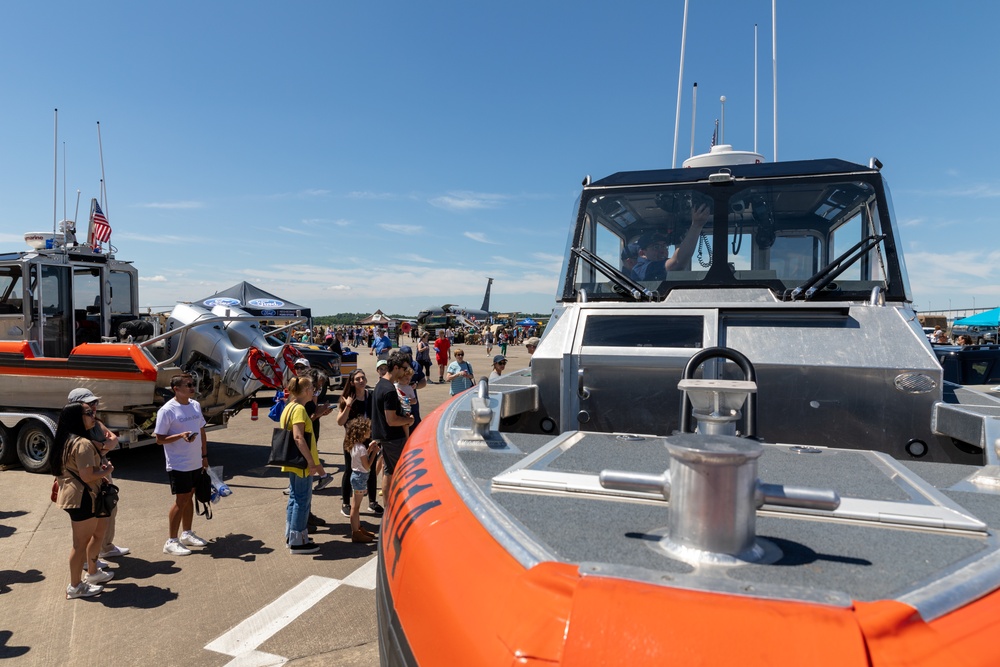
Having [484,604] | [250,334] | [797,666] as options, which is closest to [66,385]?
[250,334]

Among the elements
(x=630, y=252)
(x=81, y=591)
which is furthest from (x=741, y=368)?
(x=81, y=591)

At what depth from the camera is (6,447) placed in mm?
7777

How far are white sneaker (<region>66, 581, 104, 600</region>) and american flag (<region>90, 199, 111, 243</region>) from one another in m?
7.77

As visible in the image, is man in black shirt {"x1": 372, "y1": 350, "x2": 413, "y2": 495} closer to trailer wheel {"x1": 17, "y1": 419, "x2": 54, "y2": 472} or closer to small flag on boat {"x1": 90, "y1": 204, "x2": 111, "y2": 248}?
trailer wheel {"x1": 17, "y1": 419, "x2": 54, "y2": 472}

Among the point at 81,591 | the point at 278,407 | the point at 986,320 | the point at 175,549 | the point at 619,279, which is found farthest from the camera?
the point at 986,320

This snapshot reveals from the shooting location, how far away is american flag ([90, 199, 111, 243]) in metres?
10.2

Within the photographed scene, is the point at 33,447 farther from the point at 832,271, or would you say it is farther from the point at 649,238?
the point at 832,271

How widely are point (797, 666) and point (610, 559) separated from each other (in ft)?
1.44

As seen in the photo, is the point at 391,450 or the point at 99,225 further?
the point at 99,225

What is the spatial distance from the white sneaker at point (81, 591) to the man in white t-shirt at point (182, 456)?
738 millimetres

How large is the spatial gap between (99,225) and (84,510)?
305 inches

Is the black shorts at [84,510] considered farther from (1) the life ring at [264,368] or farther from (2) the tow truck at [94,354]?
(1) the life ring at [264,368]

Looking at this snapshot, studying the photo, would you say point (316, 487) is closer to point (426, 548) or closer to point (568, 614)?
point (426, 548)

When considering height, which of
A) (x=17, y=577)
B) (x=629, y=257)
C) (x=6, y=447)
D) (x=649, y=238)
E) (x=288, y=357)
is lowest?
(x=17, y=577)
